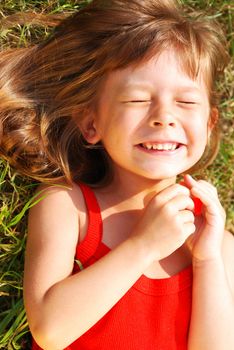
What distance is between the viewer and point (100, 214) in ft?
8.22

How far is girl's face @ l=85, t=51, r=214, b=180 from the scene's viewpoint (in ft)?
7.42

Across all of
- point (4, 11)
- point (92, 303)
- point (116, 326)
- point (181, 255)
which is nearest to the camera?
point (92, 303)

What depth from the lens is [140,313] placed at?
242cm

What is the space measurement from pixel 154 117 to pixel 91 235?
0.56m

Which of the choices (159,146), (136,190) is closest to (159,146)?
(159,146)

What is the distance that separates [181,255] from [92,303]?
523mm

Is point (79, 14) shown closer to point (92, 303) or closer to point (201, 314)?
point (92, 303)

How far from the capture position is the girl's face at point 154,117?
2262 millimetres

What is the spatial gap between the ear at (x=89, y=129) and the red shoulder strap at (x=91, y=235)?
240 mm

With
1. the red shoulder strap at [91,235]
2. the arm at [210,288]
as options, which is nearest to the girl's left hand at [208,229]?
the arm at [210,288]

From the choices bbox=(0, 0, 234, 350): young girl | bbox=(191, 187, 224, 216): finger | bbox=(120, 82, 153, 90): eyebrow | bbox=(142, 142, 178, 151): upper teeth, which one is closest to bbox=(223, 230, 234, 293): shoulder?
bbox=(0, 0, 234, 350): young girl

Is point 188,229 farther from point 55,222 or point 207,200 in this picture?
point 55,222

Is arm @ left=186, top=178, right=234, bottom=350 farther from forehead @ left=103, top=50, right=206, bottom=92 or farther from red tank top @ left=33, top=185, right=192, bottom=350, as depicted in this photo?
forehead @ left=103, top=50, right=206, bottom=92

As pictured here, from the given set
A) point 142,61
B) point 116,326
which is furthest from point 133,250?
point 142,61
